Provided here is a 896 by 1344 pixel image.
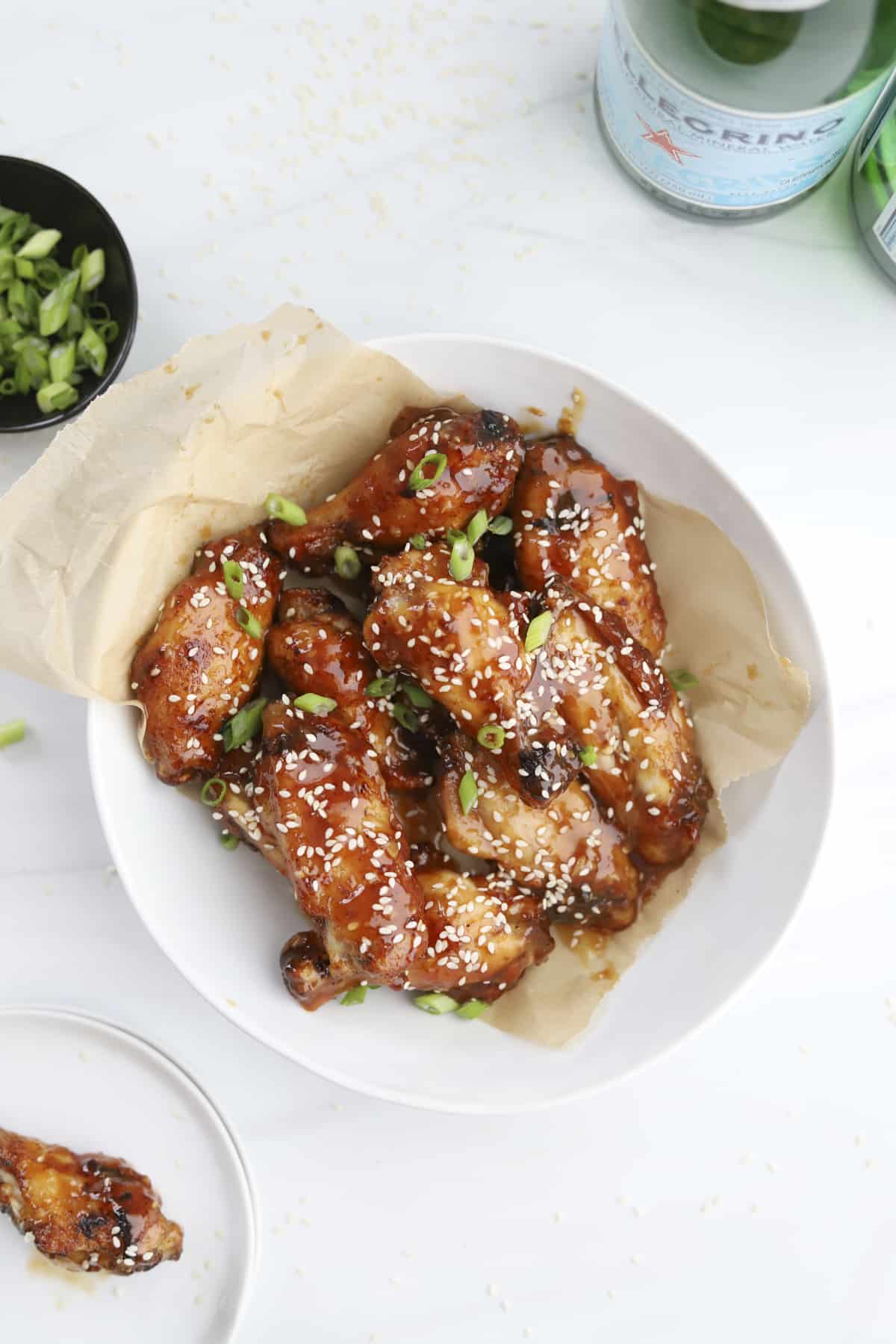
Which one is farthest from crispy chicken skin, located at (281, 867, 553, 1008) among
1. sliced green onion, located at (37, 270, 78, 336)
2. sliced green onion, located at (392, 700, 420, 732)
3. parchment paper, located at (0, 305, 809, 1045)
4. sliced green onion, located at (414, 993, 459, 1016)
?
sliced green onion, located at (37, 270, 78, 336)

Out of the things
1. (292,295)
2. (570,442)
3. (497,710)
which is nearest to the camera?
(497,710)

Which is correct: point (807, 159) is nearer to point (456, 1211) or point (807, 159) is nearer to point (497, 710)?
point (497, 710)

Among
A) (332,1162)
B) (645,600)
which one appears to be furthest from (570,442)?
(332,1162)

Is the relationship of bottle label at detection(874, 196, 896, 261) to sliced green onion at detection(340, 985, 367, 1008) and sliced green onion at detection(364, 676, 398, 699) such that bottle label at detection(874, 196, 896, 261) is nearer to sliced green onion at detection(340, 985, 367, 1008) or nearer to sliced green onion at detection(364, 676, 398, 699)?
sliced green onion at detection(364, 676, 398, 699)

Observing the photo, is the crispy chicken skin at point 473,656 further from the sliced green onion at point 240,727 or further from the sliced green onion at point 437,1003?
the sliced green onion at point 437,1003

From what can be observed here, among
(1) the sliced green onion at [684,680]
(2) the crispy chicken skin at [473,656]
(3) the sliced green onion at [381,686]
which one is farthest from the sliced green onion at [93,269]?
(1) the sliced green onion at [684,680]

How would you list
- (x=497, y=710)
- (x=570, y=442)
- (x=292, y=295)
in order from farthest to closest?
(x=292, y=295) < (x=570, y=442) < (x=497, y=710)
